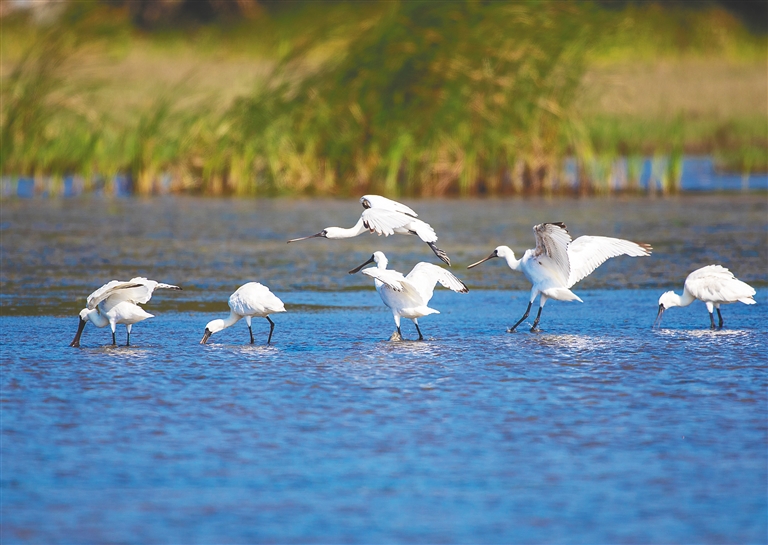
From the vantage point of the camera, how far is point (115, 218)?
14.9 metres

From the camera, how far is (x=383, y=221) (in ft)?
25.8

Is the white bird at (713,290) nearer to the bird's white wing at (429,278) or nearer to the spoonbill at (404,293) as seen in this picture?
the bird's white wing at (429,278)

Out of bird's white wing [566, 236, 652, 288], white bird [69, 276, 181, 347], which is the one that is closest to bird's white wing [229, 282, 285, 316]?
white bird [69, 276, 181, 347]

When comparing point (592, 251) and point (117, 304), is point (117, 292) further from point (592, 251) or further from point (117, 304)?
point (592, 251)

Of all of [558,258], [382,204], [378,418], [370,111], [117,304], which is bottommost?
[378,418]

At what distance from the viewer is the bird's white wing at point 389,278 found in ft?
24.3

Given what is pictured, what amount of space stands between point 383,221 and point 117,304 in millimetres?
1731

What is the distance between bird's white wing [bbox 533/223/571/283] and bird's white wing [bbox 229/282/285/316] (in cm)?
169

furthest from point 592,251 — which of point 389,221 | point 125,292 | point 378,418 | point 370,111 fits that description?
point 370,111

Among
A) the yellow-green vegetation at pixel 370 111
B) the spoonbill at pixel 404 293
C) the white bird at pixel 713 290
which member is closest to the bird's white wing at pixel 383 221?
the spoonbill at pixel 404 293

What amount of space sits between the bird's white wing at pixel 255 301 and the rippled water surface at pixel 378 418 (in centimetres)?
25

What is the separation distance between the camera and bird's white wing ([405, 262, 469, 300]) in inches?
305

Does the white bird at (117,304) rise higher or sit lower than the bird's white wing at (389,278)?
lower

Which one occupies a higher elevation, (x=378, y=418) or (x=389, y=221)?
(x=389, y=221)
